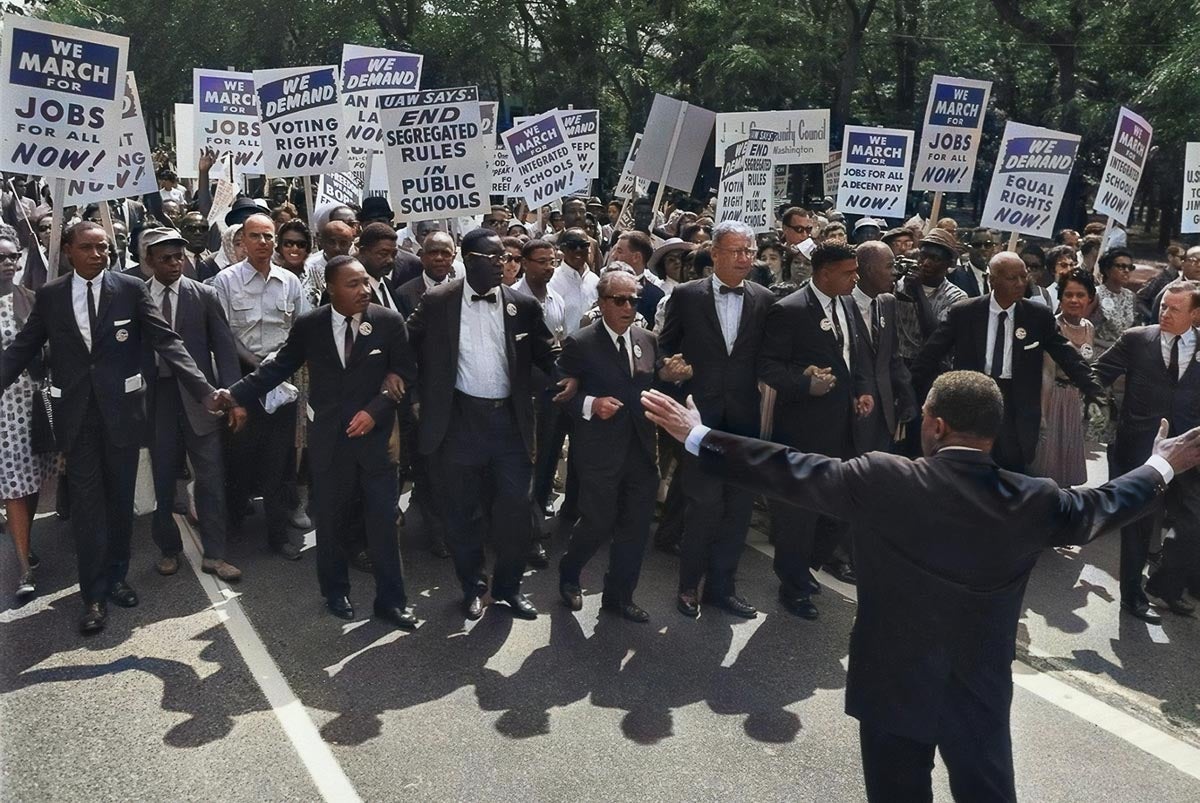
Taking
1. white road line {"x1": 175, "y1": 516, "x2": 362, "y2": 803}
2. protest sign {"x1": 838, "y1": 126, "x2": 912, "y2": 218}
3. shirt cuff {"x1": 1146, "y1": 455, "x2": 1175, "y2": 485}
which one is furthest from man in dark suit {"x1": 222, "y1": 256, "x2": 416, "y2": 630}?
protest sign {"x1": 838, "y1": 126, "x2": 912, "y2": 218}

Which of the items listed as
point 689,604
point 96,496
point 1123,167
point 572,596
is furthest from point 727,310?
point 1123,167

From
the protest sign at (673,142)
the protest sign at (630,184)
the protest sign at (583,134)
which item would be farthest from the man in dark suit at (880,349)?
the protest sign at (630,184)

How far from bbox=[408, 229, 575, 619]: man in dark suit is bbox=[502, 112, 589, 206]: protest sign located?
220 inches

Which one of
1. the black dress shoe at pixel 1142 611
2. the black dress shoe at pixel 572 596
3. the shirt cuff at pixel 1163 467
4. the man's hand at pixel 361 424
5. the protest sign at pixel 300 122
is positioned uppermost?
the protest sign at pixel 300 122

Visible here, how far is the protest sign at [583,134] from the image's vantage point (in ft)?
40.3

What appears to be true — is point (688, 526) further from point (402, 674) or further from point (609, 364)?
point (402, 674)

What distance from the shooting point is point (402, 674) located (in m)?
5.98

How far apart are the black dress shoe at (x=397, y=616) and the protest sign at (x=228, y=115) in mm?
8179

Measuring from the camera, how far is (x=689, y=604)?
6.90m

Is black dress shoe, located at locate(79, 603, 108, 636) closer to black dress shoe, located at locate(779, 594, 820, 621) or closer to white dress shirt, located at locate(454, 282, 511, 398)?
white dress shirt, located at locate(454, 282, 511, 398)

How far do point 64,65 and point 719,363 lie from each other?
14.3 feet

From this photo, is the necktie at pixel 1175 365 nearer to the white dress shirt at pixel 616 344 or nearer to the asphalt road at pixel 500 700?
the asphalt road at pixel 500 700

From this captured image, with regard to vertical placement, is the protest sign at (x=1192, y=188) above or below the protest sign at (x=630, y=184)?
above

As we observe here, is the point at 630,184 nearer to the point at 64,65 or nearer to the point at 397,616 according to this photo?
the point at 64,65
